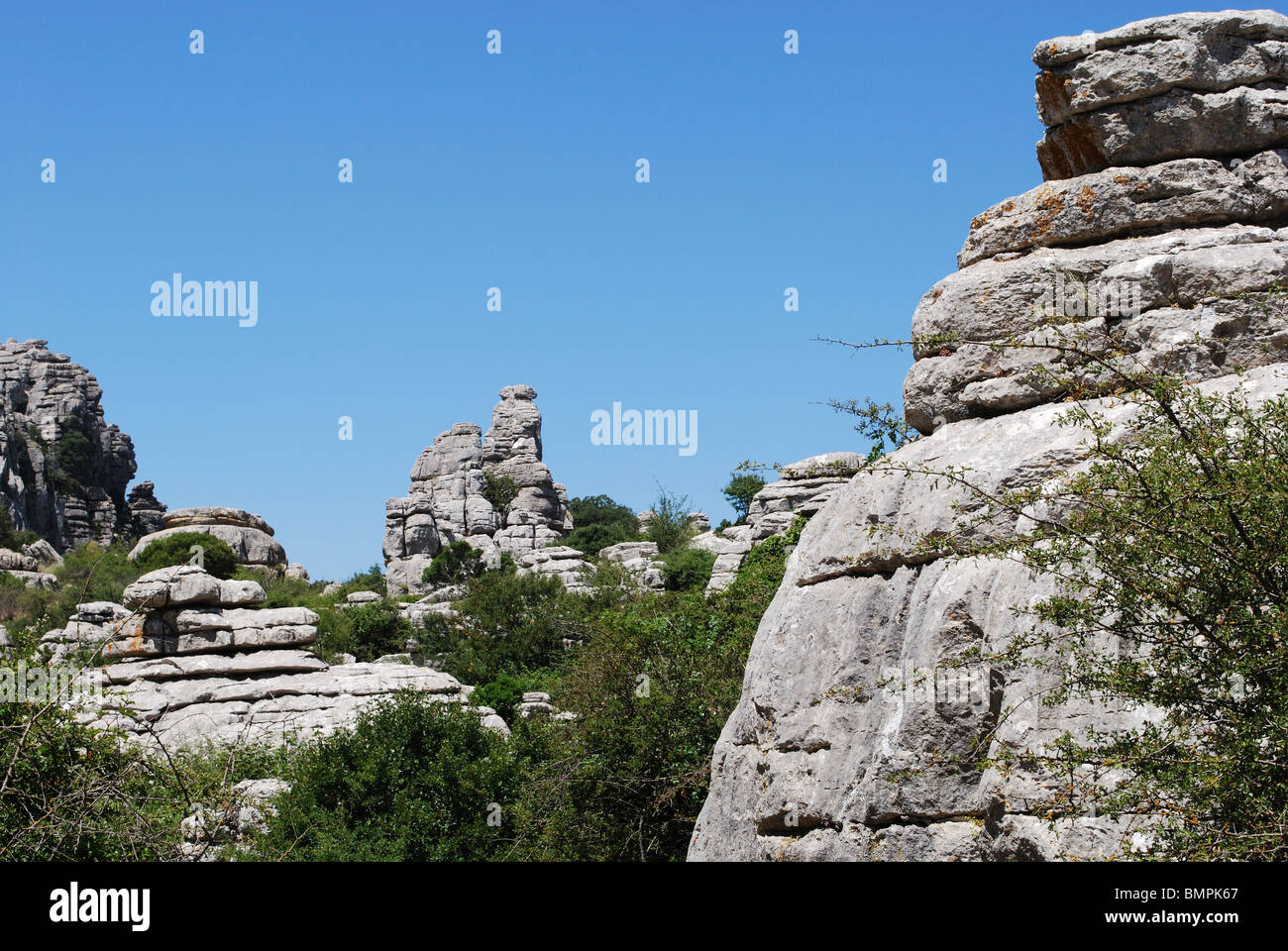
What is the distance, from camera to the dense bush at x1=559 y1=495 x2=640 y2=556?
62.3 meters

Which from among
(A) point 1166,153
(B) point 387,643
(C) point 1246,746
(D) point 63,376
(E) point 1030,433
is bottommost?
(B) point 387,643

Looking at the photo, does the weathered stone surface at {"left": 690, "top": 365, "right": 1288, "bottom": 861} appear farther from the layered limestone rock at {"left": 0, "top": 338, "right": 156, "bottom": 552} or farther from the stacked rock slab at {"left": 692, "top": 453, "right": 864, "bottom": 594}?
the layered limestone rock at {"left": 0, "top": 338, "right": 156, "bottom": 552}

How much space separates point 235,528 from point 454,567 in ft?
30.5

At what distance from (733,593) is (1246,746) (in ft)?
48.9

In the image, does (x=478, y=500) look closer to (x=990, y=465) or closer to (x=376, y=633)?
(x=376, y=633)

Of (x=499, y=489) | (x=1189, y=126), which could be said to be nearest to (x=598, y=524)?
(x=499, y=489)

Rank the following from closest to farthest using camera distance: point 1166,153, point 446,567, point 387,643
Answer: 1. point 1166,153
2. point 387,643
3. point 446,567
